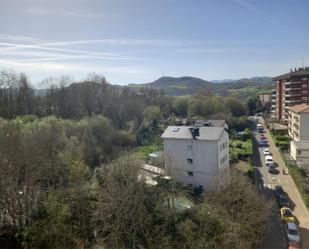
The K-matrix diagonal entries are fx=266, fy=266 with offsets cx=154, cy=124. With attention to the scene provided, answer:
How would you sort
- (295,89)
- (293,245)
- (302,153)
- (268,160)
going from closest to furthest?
1. (293,245)
2. (302,153)
3. (268,160)
4. (295,89)

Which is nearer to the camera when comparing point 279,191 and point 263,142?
point 279,191

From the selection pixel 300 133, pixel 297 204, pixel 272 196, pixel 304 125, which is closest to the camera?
pixel 297 204

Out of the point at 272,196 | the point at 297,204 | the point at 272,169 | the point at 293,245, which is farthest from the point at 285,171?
the point at 293,245

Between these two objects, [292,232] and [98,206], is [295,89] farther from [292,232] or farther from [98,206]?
[98,206]

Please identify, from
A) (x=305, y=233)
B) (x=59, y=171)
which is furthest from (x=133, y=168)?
(x=305, y=233)

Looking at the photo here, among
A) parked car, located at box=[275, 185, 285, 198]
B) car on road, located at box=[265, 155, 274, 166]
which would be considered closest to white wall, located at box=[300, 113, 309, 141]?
car on road, located at box=[265, 155, 274, 166]

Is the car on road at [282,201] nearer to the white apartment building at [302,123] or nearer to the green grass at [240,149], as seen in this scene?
Result: the green grass at [240,149]

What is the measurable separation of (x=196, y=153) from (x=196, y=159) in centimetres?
61

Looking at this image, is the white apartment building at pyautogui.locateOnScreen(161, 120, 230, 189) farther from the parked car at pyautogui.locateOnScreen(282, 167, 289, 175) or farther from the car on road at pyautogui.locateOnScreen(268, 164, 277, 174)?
the parked car at pyautogui.locateOnScreen(282, 167, 289, 175)

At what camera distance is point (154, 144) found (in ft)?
142

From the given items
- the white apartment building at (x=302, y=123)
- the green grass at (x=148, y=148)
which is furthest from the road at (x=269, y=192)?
the green grass at (x=148, y=148)

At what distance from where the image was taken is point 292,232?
1766cm

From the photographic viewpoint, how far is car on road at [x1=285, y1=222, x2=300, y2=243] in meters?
17.2

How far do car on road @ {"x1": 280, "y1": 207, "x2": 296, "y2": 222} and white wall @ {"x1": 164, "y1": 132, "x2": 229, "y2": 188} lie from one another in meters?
5.99
